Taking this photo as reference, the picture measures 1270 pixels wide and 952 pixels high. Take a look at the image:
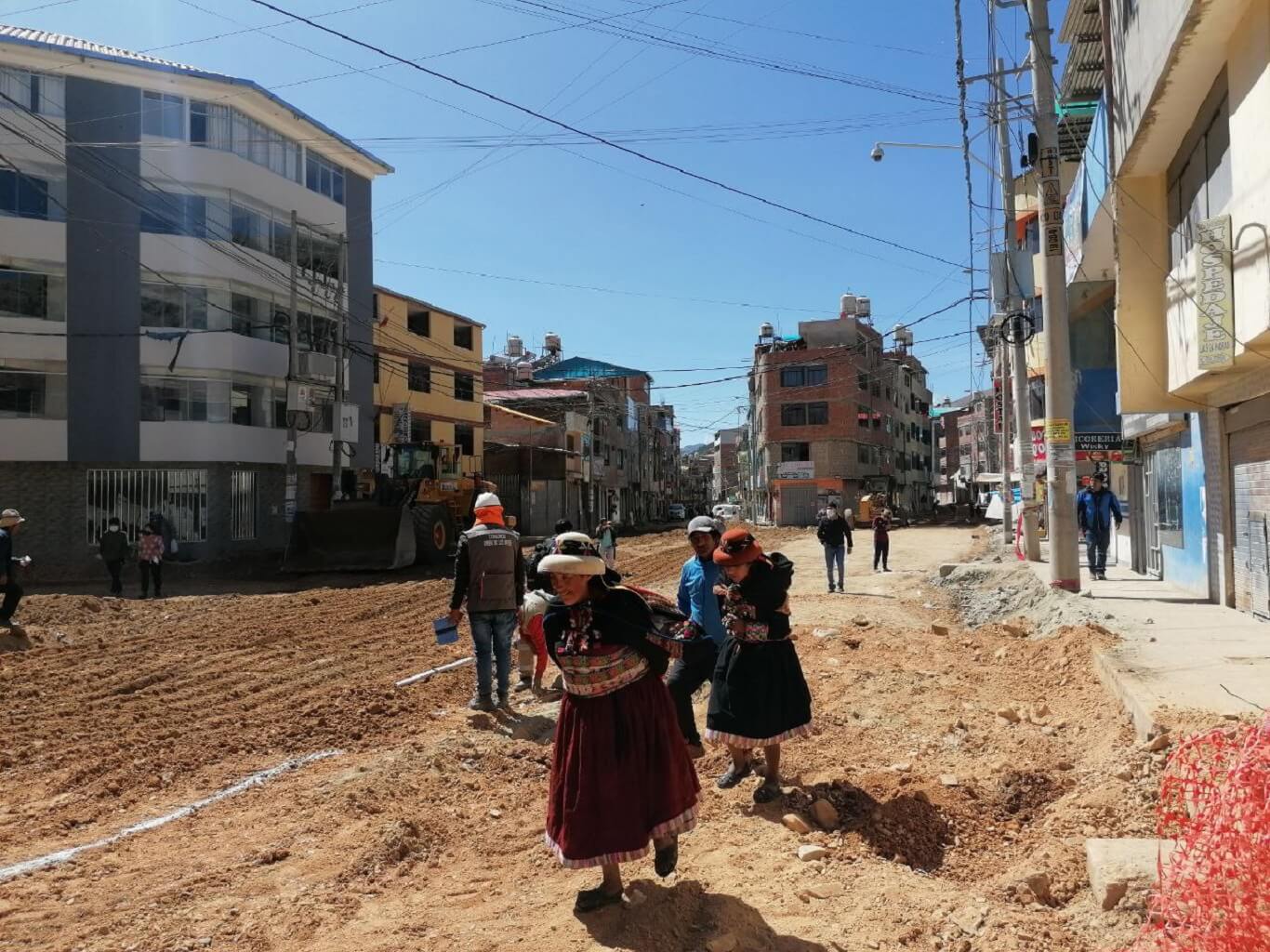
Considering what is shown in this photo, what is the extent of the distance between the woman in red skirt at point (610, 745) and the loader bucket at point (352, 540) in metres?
17.3

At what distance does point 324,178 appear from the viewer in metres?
30.8

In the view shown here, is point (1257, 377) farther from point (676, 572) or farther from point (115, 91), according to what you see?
point (115, 91)

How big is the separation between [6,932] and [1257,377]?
35.8ft

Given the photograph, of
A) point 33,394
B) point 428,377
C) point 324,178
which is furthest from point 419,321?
point 33,394

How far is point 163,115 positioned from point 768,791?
27.8 m

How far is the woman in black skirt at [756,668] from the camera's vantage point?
194 inches

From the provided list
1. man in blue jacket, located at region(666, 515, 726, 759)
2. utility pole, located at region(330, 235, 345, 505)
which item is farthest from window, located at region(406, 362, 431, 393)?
man in blue jacket, located at region(666, 515, 726, 759)

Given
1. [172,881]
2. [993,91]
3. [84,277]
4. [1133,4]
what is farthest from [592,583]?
[84,277]

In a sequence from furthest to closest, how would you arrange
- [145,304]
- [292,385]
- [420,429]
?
[420,429] < [292,385] < [145,304]

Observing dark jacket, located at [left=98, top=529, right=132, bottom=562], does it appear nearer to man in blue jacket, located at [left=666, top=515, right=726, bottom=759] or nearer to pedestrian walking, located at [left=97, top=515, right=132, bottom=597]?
pedestrian walking, located at [left=97, top=515, right=132, bottom=597]

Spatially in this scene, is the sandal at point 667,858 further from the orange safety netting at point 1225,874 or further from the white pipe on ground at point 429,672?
the white pipe on ground at point 429,672

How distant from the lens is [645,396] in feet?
265

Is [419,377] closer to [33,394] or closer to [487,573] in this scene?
[33,394]

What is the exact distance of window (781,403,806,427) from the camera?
194 feet
